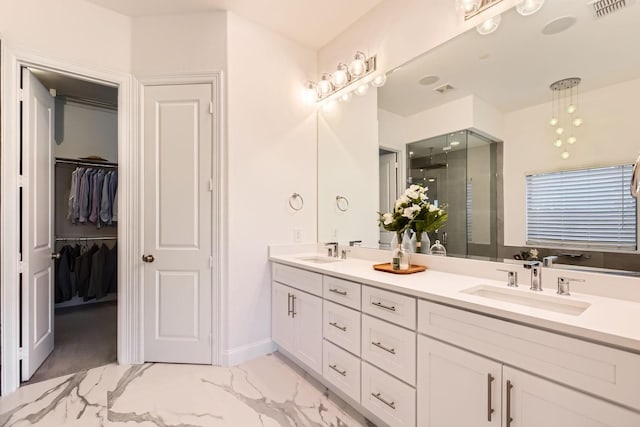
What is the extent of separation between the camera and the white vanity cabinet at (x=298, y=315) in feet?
6.84

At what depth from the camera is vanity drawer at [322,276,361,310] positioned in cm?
179

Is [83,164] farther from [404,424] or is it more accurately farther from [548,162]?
[548,162]

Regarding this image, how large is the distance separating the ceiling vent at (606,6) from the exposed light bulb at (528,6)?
0.23m

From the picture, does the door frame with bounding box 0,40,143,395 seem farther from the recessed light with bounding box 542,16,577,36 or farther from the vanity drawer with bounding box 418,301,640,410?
the recessed light with bounding box 542,16,577,36

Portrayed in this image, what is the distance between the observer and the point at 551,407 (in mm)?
1040

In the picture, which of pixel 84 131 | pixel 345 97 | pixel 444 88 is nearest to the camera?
pixel 444 88

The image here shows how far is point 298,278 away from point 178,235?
103 centimetres

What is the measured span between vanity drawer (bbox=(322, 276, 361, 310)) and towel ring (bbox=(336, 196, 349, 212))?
3.12 ft

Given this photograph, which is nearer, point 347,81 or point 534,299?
point 534,299

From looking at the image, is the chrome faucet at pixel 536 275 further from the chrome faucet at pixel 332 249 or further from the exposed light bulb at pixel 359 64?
the exposed light bulb at pixel 359 64

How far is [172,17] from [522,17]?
2474 mm

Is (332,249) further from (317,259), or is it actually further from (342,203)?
(342,203)

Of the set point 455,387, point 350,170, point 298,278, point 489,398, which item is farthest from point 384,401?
point 350,170

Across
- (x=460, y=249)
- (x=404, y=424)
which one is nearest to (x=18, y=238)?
(x=404, y=424)
